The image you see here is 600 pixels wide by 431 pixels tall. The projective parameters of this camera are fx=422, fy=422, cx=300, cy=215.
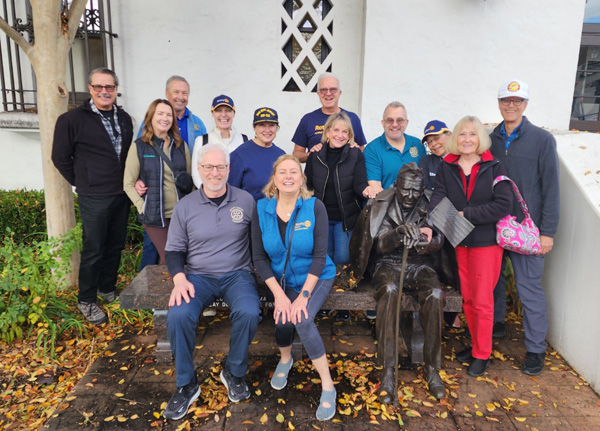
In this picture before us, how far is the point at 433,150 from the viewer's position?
13.0ft

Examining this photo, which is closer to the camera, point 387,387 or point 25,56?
point 387,387

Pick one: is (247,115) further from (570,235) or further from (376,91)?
Answer: (570,235)

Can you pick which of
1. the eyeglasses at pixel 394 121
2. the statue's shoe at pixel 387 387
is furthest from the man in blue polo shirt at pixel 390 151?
the statue's shoe at pixel 387 387

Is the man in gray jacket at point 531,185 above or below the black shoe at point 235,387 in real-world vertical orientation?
above

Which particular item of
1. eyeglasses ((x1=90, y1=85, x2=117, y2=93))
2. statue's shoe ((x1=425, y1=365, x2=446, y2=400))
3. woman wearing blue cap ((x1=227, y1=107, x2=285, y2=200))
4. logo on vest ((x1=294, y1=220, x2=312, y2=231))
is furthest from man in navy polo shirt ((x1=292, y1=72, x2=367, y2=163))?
statue's shoe ((x1=425, y1=365, x2=446, y2=400))

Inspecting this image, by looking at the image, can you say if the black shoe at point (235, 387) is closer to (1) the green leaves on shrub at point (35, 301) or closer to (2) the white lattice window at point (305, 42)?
(1) the green leaves on shrub at point (35, 301)

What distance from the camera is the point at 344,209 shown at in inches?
145

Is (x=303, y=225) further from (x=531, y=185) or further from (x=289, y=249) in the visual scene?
(x=531, y=185)

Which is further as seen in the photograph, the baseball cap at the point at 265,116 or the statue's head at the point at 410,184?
the baseball cap at the point at 265,116

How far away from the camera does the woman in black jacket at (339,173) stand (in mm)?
3578

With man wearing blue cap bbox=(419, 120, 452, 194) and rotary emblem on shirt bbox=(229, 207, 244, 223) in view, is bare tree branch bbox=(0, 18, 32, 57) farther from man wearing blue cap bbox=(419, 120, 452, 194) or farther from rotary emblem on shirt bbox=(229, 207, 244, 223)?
man wearing blue cap bbox=(419, 120, 452, 194)

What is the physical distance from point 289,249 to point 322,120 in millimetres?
Answer: 1705

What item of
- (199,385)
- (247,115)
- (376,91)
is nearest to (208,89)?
(247,115)

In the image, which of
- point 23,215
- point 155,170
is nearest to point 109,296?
point 155,170
